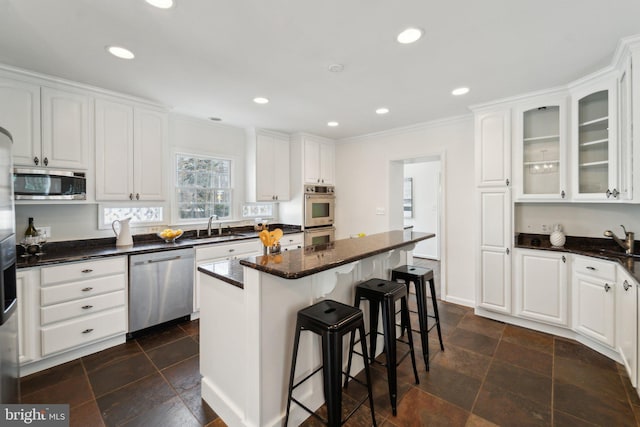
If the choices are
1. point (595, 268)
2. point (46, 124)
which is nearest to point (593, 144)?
point (595, 268)

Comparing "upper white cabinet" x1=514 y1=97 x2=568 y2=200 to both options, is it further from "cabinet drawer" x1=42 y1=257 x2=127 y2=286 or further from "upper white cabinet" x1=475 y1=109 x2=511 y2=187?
"cabinet drawer" x1=42 y1=257 x2=127 y2=286

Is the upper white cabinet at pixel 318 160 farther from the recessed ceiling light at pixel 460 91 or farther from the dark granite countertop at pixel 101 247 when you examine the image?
the recessed ceiling light at pixel 460 91

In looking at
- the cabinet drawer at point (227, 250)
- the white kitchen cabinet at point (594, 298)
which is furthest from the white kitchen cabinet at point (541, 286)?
the cabinet drawer at point (227, 250)

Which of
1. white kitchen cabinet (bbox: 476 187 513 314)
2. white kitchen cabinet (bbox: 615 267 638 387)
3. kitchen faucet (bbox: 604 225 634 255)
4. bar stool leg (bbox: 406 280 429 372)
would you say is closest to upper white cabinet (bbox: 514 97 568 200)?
white kitchen cabinet (bbox: 476 187 513 314)

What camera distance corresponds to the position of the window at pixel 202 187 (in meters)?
3.79

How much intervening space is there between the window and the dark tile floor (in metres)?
1.77

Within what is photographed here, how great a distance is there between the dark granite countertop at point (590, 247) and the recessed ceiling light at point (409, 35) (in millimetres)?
2322

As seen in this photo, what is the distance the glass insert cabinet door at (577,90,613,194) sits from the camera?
2.60m

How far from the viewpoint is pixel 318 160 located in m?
4.84

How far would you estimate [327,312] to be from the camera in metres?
1.65

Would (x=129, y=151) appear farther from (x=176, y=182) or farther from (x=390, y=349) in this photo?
(x=390, y=349)

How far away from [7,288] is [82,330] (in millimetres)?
1580

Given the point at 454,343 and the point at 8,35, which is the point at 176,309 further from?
the point at 454,343

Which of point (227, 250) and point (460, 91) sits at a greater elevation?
point (460, 91)
